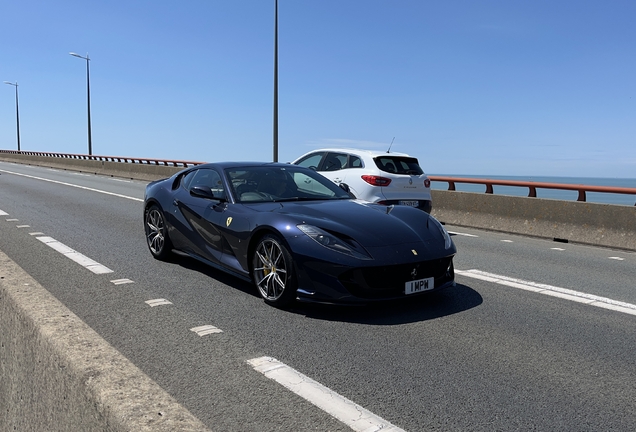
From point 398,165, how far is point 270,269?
620cm

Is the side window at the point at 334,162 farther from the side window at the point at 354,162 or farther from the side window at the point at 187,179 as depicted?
the side window at the point at 187,179

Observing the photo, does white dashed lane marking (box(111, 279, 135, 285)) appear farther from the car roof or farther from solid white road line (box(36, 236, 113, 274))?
the car roof

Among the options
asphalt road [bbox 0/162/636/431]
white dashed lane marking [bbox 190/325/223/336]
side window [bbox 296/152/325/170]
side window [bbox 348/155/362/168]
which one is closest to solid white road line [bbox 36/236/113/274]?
asphalt road [bbox 0/162/636/431]

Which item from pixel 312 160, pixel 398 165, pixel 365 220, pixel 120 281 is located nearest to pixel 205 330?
pixel 365 220

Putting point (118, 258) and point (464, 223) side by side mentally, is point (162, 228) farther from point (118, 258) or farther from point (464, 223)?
point (464, 223)

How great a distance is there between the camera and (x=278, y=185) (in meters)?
6.54

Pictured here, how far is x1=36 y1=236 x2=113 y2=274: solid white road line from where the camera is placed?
6984mm

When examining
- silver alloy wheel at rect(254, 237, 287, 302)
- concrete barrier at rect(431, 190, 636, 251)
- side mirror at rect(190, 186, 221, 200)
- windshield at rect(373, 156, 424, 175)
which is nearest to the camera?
silver alloy wheel at rect(254, 237, 287, 302)

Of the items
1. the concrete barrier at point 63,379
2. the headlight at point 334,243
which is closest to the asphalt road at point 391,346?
the headlight at point 334,243

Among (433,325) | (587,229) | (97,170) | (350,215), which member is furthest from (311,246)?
(97,170)

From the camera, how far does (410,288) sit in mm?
5102

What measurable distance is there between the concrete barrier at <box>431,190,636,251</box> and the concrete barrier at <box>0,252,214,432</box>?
9.57 meters

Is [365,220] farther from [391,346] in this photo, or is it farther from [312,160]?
[312,160]

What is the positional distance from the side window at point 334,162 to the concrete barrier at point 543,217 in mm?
3206
